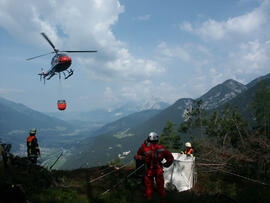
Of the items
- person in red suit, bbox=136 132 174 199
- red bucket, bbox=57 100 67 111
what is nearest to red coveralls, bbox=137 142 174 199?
person in red suit, bbox=136 132 174 199

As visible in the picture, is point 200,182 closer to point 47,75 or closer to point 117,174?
point 117,174

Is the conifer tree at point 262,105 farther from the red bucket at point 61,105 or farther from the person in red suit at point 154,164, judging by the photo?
the person in red suit at point 154,164

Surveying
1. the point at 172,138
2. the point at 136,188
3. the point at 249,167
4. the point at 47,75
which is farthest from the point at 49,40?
the point at 172,138

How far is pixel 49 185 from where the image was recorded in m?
8.03

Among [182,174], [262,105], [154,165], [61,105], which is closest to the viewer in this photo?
[154,165]

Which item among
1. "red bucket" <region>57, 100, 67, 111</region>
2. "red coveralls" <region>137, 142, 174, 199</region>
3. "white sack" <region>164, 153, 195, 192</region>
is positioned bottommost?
"white sack" <region>164, 153, 195, 192</region>

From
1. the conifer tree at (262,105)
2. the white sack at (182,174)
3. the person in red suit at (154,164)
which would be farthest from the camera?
the conifer tree at (262,105)

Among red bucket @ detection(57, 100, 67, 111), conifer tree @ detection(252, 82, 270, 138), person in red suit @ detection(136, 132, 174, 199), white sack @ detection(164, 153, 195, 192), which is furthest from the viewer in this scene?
conifer tree @ detection(252, 82, 270, 138)

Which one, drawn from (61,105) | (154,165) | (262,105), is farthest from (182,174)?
(262,105)

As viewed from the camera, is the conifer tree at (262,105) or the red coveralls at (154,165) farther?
the conifer tree at (262,105)

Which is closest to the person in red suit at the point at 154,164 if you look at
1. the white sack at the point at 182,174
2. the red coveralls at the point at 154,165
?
the red coveralls at the point at 154,165

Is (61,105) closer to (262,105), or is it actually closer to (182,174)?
(182,174)

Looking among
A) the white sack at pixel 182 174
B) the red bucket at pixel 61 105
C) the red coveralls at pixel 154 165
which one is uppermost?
the red bucket at pixel 61 105

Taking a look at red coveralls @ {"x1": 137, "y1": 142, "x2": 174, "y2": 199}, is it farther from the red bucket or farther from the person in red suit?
the red bucket
